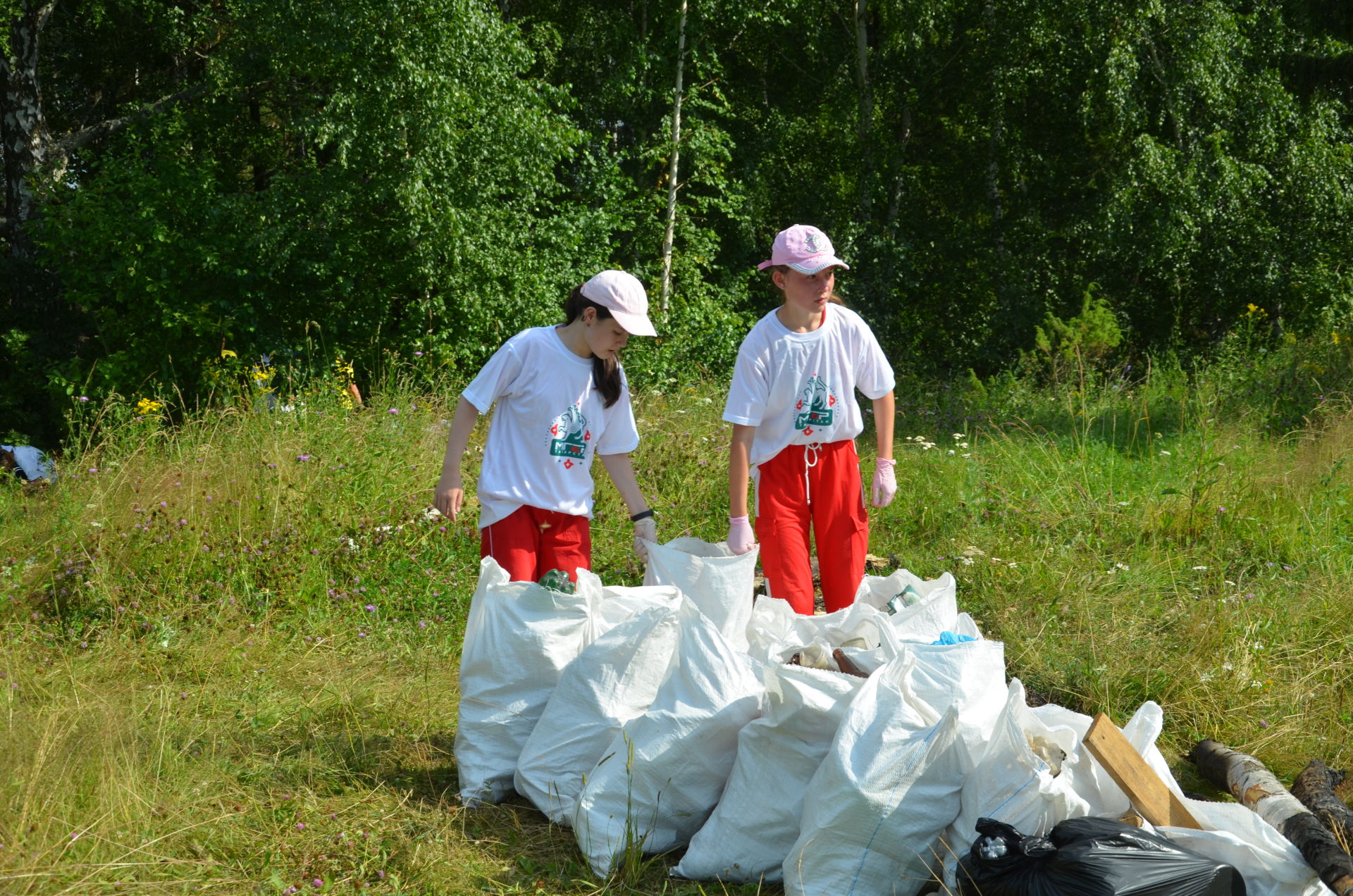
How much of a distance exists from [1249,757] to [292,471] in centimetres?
405

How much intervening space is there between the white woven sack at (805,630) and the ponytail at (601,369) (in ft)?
2.55

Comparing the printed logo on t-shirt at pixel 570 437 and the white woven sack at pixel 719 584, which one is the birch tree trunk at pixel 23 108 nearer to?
the printed logo on t-shirt at pixel 570 437

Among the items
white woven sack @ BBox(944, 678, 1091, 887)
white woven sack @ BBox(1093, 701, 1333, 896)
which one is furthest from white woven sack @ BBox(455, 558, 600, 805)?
white woven sack @ BBox(1093, 701, 1333, 896)

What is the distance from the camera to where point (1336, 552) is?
177 inches

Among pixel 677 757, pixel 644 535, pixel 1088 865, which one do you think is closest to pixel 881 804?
pixel 1088 865

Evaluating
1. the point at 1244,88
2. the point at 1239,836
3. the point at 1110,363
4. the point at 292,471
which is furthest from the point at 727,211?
the point at 1239,836

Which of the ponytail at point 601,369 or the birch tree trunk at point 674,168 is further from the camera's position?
the birch tree trunk at point 674,168

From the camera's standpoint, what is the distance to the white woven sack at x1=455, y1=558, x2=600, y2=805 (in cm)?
287

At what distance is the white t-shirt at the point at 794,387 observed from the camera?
3.42 m

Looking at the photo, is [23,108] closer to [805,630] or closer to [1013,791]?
[805,630]

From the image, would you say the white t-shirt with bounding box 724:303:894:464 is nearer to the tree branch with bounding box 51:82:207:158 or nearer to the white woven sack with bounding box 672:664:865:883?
the white woven sack with bounding box 672:664:865:883

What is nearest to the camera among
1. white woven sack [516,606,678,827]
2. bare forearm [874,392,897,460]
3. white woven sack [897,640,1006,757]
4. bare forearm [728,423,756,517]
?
white woven sack [897,640,1006,757]

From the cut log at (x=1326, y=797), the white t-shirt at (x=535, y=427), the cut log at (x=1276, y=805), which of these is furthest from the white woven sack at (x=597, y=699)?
the cut log at (x=1326, y=797)

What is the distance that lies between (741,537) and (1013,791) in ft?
4.68
